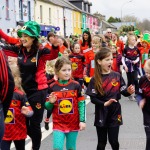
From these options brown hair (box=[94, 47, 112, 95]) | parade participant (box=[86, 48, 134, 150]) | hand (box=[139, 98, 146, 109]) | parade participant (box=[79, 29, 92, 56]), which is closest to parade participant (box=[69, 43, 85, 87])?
parade participant (box=[79, 29, 92, 56])

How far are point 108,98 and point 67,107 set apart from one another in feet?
1.80

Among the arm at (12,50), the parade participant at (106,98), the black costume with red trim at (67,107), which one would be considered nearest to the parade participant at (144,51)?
the arm at (12,50)

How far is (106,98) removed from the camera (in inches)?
241

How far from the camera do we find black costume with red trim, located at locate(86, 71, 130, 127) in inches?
239

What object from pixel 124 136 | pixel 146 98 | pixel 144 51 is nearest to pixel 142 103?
pixel 146 98

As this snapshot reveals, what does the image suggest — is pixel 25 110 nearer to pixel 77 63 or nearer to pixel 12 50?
pixel 12 50

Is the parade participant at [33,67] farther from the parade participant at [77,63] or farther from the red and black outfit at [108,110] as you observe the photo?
the parade participant at [77,63]

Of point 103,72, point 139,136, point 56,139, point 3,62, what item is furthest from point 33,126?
point 3,62

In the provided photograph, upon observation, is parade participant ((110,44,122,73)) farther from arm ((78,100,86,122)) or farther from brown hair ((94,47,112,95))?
arm ((78,100,86,122))

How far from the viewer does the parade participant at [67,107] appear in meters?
5.98

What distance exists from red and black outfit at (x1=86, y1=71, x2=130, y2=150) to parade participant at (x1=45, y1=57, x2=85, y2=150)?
0.75 feet

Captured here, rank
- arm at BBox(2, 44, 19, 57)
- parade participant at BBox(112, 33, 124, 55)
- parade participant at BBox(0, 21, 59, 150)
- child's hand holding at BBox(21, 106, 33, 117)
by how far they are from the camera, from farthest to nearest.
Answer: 1. parade participant at BBox(112, 33, 124, 55)
2. arm at BBox(2, 44, 19, 57)
3. parade participant at BBox(0, 21, 59, 150)
4. child's hand holding at BBox(21, 106, 33, 117)

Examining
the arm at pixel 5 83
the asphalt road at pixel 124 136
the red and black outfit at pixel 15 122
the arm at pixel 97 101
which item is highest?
the arm at pixel 5 83

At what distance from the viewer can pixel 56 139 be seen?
5.91 m
